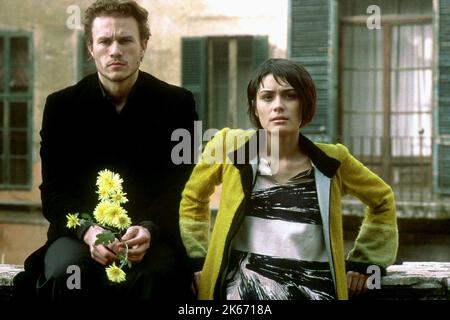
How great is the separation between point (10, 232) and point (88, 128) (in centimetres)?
671

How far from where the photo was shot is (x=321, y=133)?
8.35m

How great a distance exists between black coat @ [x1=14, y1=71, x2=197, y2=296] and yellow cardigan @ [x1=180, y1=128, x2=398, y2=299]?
0.10 meters

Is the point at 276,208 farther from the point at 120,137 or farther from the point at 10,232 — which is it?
the point at 10,232

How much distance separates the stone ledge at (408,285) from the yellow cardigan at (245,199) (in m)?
0.14

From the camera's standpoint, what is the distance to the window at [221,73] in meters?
8.60

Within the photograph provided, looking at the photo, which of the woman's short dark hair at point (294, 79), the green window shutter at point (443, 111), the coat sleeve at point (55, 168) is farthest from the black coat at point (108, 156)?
the green window shutter at point (443, 111)

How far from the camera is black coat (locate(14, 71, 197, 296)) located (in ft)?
9.03

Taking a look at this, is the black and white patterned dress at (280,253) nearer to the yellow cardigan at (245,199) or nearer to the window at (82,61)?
the yellow cardigan at (245,199)

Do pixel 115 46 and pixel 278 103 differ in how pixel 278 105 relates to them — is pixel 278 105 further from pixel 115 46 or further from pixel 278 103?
pixel 115 46

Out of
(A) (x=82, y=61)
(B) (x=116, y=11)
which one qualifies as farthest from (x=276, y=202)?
(A) (x=82, y=61)

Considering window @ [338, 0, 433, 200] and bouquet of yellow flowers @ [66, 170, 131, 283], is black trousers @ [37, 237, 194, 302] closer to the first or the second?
bouquet of yellow flowers @ [66, 170, 131, 283]

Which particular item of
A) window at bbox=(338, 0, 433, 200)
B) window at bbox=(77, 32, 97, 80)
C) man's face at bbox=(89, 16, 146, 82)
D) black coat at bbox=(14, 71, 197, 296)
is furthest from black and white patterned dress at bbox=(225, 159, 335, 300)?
window at bbox=(77, 32, 97, 80)

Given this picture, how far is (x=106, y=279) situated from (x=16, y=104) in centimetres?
708
